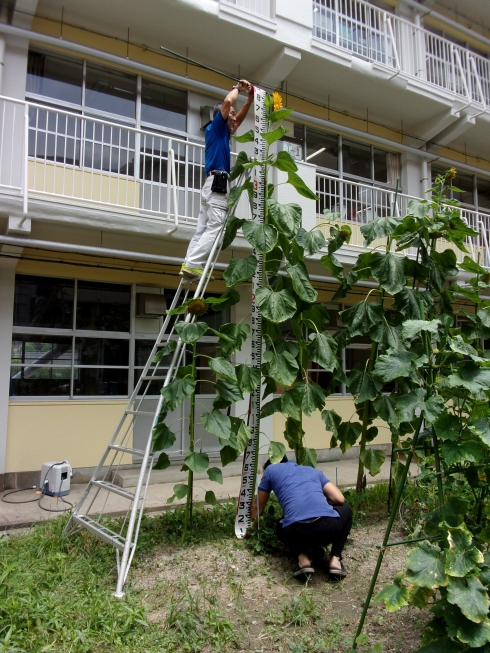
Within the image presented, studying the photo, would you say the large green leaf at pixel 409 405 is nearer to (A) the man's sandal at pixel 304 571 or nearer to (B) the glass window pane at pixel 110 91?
(A) the man's sandal at pixel 304 571

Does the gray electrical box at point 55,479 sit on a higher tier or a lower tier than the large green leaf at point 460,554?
lower

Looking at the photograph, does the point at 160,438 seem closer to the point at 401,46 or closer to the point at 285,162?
the point at 285,162

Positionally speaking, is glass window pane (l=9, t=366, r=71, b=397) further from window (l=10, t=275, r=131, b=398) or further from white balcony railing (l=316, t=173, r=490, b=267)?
white balcony railing (l=316, t=173, r=490, b=267)

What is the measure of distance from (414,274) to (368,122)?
24.0 ft

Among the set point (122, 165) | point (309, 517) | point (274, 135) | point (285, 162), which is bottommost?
point (309, 517)

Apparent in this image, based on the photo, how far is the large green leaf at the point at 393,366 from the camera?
2.43 metres

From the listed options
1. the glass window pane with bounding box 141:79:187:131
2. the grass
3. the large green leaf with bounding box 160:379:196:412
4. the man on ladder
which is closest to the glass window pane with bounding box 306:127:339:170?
the glass window pane with bounding box 141:79:187:131

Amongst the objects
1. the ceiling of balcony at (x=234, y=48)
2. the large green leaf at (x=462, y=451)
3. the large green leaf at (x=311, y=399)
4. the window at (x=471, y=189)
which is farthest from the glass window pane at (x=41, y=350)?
the window at (x=471, y=189)

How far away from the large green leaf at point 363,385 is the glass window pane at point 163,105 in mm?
5953

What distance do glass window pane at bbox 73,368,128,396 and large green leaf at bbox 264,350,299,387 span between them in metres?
4.21

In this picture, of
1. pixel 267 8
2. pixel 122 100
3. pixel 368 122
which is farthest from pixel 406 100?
pixel 122 100

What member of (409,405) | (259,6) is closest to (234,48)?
(259,6)

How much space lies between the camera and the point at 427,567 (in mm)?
2207

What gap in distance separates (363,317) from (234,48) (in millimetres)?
6281
